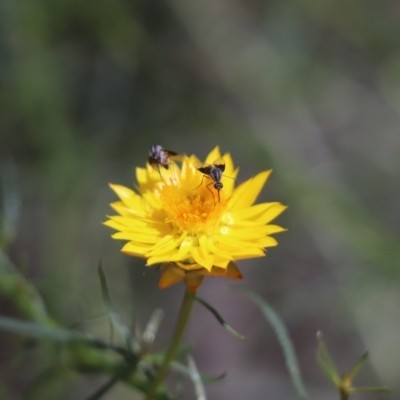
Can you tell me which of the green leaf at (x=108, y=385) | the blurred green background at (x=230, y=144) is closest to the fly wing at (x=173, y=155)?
the green leaf at (x=108, y=385)

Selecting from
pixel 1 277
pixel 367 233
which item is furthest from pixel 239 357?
pixel 1 277

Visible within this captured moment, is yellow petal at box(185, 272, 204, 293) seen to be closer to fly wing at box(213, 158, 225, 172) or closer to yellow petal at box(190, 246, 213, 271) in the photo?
yellow petal at box(190, 246, 213, 271)

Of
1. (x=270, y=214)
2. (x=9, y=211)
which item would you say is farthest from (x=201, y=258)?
(x=9, y=211)

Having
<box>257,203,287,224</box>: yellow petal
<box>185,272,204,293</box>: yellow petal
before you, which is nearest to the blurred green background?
<box>257,203,287,224</box>: yellow petal

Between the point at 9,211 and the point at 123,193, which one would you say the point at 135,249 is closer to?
the point at 123,193

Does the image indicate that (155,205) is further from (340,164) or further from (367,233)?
(340,164)

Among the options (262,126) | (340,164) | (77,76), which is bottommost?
(340,164)
